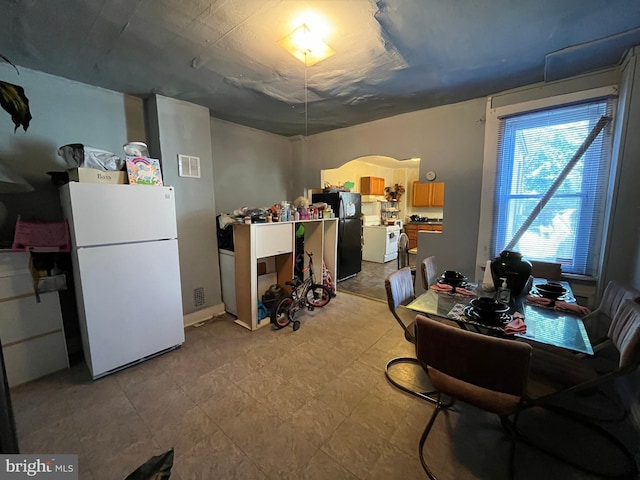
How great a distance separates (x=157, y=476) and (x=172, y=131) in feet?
9.57

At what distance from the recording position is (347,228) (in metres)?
4.34

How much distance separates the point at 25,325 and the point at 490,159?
14.3ft

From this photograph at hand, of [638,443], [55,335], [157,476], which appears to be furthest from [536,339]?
[55,335]

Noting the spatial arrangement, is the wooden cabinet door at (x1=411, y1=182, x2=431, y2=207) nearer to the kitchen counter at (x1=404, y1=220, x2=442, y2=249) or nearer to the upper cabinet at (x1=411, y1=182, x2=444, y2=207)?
the upper cabinet at (x1=411, y1=182, x2=444, y2=207)

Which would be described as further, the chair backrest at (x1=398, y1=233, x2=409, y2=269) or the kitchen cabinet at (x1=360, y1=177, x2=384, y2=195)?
the kitchen cabinet at (x1=360, y1=177, x2=384, y2=195)

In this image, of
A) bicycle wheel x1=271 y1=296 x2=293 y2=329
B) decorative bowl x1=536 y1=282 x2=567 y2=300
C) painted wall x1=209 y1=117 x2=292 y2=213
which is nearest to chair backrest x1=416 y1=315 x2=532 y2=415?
decorative bowl x1=536 y1=282 x2=567 y2=300

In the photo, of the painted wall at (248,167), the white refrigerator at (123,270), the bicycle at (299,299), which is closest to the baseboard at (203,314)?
the white refrigerator at (123,270)

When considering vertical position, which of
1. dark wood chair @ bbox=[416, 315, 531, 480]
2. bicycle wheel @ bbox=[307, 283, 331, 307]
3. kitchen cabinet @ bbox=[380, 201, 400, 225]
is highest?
kitchen cabinet @ bbox=[380, 201, 400, 225]

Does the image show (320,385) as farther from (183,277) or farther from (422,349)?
(183,277)

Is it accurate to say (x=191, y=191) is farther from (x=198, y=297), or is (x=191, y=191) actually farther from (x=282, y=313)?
(x=282, y=313)

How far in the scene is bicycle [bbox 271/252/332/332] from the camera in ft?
9.11

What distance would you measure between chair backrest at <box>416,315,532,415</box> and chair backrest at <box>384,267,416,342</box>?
51cm

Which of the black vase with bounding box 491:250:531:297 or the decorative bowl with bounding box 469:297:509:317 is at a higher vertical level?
the black vase with bounding box 491:250:531:297

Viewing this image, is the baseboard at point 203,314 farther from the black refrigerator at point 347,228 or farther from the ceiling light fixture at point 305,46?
the ceiling light fixture at point 305,46
